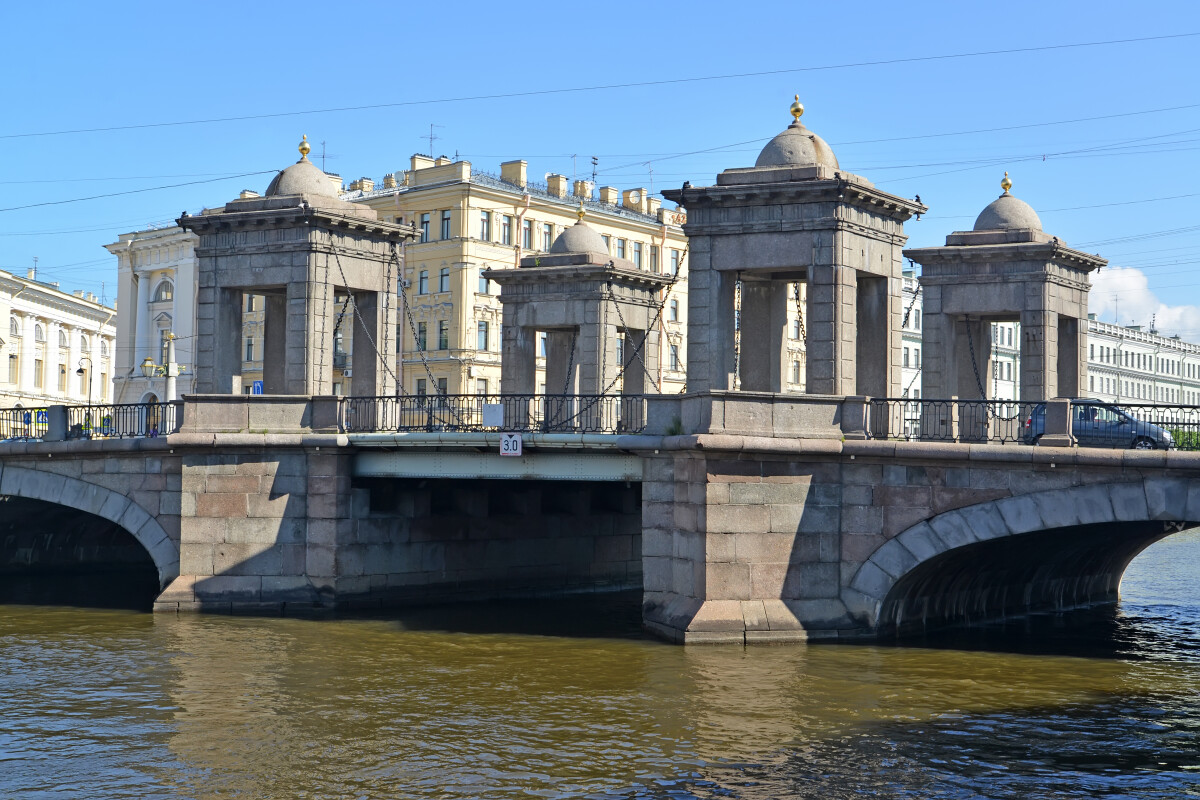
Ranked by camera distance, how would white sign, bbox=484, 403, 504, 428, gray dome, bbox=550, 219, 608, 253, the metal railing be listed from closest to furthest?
white sign, bbox=484, 403, 504, 428 < the metal railing < gray dome, bbox=550, 219, 608, 253

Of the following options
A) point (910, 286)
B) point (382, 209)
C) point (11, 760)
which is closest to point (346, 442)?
point (11, 760)

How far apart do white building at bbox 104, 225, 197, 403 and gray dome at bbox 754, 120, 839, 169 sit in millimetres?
47734

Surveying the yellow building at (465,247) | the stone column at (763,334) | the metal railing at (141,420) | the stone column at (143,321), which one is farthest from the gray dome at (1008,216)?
the stone column at (143,321)

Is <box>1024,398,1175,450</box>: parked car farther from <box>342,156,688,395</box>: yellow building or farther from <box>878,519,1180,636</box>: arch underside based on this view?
<box>342,156,688,395</box>: yellow building

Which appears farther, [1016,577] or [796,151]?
[1016,577]

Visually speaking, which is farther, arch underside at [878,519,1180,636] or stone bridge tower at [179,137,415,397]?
stone bridge tower at [179,137,415,397]

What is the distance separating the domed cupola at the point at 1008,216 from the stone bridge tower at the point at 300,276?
1271 centimetres

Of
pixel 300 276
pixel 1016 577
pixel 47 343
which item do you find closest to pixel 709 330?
pixel 1016 577

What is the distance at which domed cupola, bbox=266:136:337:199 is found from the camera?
2866 centimetres

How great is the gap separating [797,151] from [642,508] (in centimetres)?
702

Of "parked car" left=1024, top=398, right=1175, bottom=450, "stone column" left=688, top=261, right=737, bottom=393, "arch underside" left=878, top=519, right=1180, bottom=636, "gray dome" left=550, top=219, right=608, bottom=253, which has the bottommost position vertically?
"arch underside" left=878, top=519, right=1180, bottom=636

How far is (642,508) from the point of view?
26328 mm

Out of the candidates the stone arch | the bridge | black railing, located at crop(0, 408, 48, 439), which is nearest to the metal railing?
the bridge

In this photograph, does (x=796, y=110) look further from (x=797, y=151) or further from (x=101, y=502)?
(x=101, y=502)
